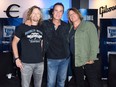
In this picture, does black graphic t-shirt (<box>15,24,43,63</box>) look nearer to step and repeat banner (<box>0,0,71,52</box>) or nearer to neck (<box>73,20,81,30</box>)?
neck (<box>73,20,81,30</box>)

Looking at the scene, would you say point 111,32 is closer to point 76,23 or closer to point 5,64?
point 76,23

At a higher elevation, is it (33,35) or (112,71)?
(33,35)

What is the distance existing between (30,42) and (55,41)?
338 mm

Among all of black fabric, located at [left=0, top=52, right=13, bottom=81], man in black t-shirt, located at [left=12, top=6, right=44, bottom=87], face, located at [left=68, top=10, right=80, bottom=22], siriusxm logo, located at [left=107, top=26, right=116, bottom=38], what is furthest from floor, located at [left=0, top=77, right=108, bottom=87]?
siriusxm logo, located at [left=107, top=26, right=116, bottom=38]

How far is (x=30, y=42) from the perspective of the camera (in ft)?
9.61

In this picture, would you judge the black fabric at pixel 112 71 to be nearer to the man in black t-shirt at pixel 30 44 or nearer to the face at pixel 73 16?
the face at pixel 73 16

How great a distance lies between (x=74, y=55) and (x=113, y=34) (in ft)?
5.15

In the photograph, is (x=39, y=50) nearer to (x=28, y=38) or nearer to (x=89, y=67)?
(x=28, y=38)

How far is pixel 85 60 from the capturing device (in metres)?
3.16

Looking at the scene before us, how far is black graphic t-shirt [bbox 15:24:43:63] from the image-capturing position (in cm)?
293

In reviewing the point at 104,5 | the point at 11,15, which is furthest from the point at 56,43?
the point at 104,5

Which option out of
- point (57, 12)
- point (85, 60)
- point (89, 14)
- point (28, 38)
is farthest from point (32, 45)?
point (89, 14)

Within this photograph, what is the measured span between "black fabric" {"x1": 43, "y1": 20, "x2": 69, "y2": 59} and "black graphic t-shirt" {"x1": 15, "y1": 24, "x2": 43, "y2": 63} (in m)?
0.14

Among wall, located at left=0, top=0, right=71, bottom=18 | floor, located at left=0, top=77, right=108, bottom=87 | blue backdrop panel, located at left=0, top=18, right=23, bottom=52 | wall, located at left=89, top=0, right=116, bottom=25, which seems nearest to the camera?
floor, located at left=0, top=77, right=108, bottom=87
